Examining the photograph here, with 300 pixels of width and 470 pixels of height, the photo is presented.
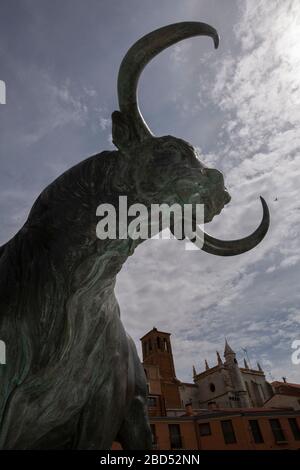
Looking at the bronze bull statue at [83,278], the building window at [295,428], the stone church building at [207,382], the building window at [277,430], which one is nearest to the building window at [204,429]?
the building window at [277,430]

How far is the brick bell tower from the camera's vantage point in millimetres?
40656

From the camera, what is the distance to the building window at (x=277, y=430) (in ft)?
80.3

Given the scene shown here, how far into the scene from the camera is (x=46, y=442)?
1.87m

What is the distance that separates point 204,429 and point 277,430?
555 cm

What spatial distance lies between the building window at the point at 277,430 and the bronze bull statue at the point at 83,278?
27.6 m

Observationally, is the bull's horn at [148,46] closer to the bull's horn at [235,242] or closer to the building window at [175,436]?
the bull's horn at [235,242]

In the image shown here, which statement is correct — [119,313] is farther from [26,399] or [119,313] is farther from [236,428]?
[236,428]

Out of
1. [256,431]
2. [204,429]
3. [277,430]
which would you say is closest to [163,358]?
[204,429]

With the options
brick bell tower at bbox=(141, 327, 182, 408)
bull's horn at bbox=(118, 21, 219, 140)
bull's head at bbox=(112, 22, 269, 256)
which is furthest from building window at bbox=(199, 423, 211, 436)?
bull's horn at bbox=(118, 21, 219, 140)

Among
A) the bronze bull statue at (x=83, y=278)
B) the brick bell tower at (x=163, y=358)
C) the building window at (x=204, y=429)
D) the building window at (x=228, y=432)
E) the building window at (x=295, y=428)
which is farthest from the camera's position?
the brick bell tower at (x=163, y=358)

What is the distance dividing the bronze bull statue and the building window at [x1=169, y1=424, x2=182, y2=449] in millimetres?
25145

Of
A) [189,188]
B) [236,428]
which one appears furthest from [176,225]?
[236,428]

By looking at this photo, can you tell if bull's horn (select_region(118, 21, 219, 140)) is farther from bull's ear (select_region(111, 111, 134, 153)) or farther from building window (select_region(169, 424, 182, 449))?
building window (select_region(169, 424, 182, 449))
